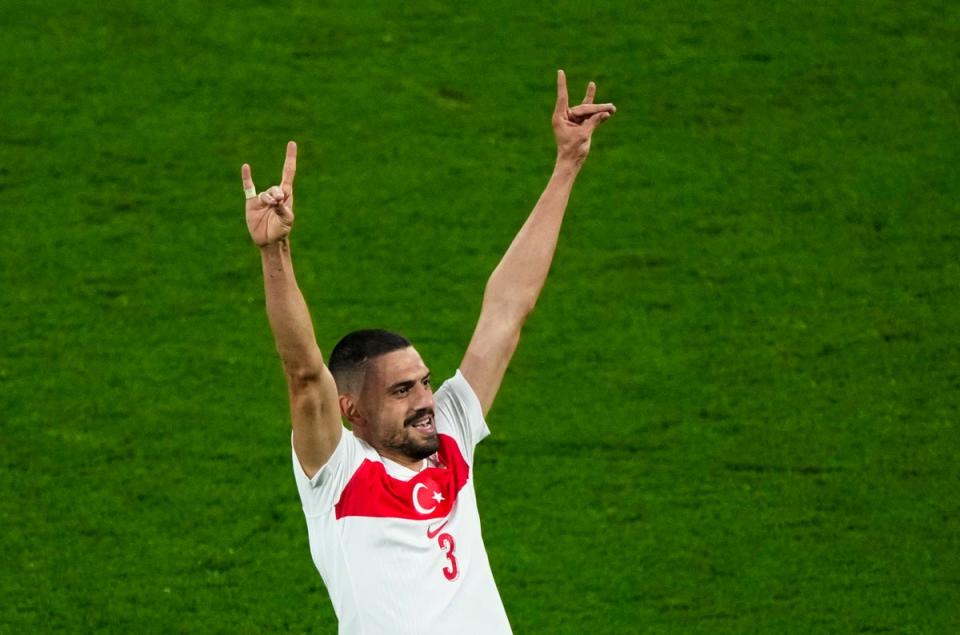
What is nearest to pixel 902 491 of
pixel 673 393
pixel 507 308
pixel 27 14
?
pixel 673 393

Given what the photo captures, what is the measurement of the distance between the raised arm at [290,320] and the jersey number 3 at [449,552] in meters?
0.37

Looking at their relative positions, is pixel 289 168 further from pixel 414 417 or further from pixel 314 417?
pixel 414 417

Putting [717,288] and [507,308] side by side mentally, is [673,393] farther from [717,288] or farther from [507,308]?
[507,308]

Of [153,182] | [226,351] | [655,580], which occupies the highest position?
[153,182]

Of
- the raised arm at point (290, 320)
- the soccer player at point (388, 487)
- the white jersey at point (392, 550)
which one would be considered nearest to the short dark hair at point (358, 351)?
the soccer player at point (388, 487)

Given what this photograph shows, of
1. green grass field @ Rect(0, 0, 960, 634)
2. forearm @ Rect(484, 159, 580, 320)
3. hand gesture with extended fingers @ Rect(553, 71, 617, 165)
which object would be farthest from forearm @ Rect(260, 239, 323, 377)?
green grass field @ Rect(0, 0, 960, 634)

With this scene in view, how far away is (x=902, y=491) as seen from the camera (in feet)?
20.3

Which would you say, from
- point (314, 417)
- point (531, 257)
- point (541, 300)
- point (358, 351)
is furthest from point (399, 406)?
point (541, 300)

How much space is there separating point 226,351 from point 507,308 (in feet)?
9.84

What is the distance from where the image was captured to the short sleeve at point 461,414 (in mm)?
3797

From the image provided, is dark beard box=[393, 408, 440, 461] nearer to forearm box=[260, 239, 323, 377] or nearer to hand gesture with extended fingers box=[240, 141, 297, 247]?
forearm box=[260, 239, 323, 377]

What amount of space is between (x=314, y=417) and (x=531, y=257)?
84 centimetres

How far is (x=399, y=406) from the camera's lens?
Result: 3605 mm

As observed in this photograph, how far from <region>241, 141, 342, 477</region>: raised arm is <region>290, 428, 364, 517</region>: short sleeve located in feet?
0.21
